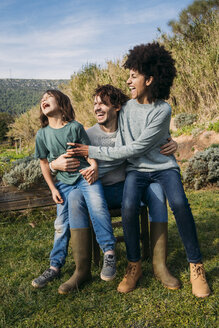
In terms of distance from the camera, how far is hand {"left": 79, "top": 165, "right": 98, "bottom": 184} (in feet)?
7.90

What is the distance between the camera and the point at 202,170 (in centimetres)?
560

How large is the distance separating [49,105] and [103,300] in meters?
1.62

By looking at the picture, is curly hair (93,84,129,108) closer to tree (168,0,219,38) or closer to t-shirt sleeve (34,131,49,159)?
t-shirt sleeve (34,131,49,159)

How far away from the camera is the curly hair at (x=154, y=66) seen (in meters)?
2.43

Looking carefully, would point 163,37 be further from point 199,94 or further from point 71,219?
point 71,219

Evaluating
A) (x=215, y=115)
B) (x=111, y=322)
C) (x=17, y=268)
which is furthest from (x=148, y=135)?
(x=215, y=115)

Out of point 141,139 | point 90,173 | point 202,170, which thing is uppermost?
point 141,139

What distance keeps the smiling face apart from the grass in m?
1.42

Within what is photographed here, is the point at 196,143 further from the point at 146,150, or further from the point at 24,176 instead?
the point at 146,150

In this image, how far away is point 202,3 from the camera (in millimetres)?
20625

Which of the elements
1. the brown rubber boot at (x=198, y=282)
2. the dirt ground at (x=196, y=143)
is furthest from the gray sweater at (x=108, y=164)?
the dirt ground at (x=196, y=143)

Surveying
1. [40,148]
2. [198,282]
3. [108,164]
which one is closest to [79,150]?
[108,164]

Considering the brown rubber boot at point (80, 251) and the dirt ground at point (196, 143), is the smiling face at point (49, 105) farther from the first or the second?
the dirt ground at point (196, 143)

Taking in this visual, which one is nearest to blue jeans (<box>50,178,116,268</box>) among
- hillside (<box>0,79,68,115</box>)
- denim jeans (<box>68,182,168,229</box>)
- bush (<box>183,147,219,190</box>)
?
denim jeans (<box>68,182,168,229</box>)
